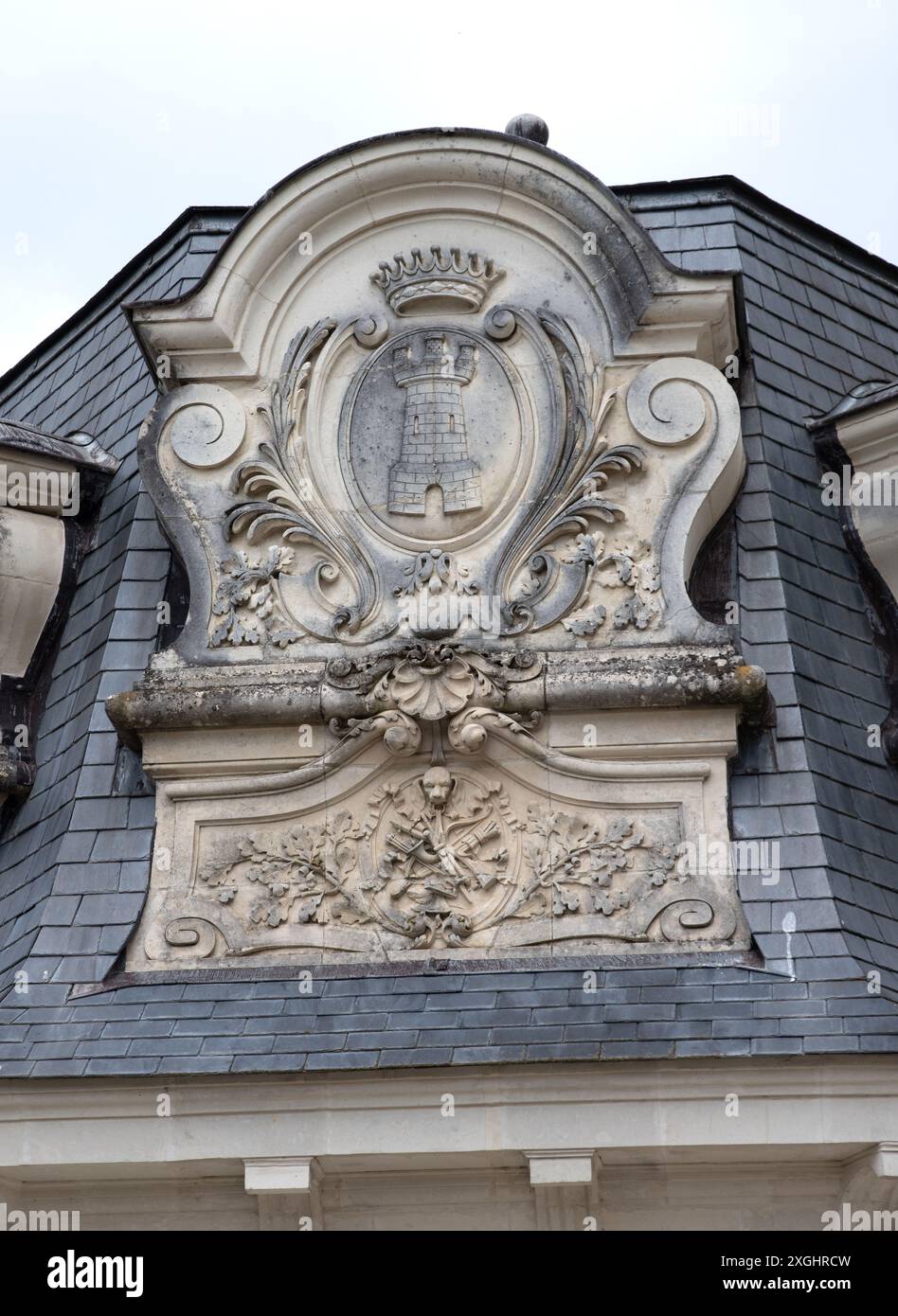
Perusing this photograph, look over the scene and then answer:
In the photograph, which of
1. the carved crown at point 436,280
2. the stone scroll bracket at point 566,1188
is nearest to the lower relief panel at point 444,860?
the stone scroll bracket at point 566,1188

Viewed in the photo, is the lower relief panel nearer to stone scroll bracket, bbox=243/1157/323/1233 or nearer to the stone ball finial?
stone scroll bracket, bbox=243/1157/323/1233

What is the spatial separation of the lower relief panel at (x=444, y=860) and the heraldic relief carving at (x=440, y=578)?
0.01 m

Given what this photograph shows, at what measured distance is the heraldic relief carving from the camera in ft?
33.3

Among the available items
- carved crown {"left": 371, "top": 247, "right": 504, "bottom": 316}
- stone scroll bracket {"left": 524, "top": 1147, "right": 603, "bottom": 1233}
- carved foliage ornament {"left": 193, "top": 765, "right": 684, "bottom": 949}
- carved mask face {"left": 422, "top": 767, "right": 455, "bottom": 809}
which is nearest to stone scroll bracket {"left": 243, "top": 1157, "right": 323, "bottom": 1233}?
stone scroll bracket {"left": 524, "top": 1147, "right": 603, "bottom": 1233}

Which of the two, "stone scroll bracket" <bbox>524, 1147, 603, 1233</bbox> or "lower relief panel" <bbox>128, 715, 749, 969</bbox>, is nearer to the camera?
"stone scroll bracket" <bbox>524, 1147, 603, 1233</bbox>

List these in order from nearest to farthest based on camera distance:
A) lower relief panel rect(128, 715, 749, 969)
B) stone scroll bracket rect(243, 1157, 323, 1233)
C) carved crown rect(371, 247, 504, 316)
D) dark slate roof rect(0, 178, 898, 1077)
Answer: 1. stone scroll bracket rect(243, 1157, 323, 1233)
2. dark slate roof rect(0, 178, 898, 1077)
3. lower relief panel rect(128, 715, 749, 969)
4. carved crown rect(371, 247, 504, 316)

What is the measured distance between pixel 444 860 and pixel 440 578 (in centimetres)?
134

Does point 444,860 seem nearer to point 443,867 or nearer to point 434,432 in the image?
point 443,867

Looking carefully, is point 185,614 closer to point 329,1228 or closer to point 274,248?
point 274,248

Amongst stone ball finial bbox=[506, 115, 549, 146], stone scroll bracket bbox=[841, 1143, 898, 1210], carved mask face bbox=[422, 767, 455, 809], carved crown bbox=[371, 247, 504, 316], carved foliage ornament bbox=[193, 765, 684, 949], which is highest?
stone ball finial bbox=[506, 115, 549, 146]

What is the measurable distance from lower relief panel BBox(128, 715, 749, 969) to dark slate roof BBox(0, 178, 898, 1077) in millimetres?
130

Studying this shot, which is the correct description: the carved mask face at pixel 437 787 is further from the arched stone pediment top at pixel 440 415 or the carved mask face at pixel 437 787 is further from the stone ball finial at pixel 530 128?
the stone ball finial at pixel 530 128

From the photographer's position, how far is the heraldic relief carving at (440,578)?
33.3 ft

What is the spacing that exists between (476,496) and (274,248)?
5.16ft
